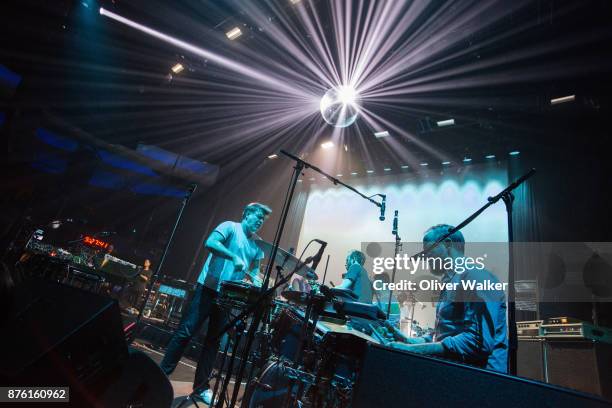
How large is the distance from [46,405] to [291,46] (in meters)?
6.55

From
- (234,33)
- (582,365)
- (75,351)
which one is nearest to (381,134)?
(234,33)

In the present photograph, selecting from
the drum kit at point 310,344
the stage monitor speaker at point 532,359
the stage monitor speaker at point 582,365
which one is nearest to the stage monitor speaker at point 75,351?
the drum kit at point 310,344

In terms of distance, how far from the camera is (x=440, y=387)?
0.84m

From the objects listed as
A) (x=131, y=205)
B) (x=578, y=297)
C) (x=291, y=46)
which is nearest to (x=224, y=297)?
(x=578, y=297)

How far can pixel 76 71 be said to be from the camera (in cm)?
666

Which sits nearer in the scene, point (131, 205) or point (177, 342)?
point (177, 342)

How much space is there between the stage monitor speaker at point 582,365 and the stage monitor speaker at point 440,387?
356 cm

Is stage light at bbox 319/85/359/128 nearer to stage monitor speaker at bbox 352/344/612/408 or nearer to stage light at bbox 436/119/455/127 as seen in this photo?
stage light at bbox 436/119/455/127

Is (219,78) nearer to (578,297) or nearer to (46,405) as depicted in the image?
(46,405)

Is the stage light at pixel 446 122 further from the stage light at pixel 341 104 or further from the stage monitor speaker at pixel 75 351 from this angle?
the stage monitor speaker at pixel 75 351

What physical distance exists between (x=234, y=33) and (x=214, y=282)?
209 inches

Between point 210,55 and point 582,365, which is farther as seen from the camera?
point 210,55

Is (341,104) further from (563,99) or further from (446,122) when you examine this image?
(563,99)

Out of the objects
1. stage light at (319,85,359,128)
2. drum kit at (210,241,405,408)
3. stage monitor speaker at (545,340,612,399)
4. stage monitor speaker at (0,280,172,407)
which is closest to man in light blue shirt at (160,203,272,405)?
drum kit at (210,241,405,408)
